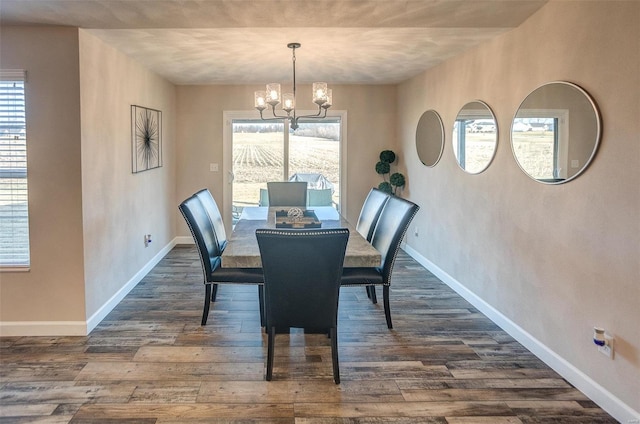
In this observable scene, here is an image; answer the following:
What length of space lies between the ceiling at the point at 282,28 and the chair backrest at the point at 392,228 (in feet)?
4.13

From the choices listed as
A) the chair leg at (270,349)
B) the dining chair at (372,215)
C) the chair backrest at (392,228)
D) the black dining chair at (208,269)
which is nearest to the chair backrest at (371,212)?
the dining chair at (372,215)

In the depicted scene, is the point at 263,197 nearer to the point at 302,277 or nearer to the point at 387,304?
the point at 387,304

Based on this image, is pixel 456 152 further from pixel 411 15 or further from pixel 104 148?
pixel 104 148

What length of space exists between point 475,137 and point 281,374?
2577 millimetres

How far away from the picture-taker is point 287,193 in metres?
5.53

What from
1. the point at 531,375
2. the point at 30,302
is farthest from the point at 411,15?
the point at 30,302

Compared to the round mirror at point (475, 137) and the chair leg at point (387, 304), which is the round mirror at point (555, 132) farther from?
the chair leg at point (387, 304)

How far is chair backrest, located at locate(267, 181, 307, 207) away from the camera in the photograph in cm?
552

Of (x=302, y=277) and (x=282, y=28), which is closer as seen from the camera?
(x=302, y=277)

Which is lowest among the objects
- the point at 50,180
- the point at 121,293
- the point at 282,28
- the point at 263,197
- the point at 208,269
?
the point at 121,293

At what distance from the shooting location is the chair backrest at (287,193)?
5.52 meters

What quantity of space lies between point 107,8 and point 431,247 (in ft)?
12.9

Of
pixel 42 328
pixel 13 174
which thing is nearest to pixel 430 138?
pixel 13 174

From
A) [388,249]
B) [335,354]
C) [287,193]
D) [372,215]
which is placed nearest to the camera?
Answer: [335,354]
